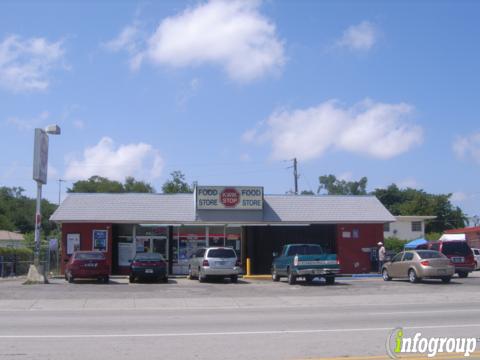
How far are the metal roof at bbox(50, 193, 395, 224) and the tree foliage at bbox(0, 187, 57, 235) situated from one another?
6382cm

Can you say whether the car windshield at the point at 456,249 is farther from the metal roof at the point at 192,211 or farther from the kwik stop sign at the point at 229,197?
the kwik stop sign at the point at 229,197

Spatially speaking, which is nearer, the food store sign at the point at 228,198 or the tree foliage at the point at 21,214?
the food store sign at the point at 228,198

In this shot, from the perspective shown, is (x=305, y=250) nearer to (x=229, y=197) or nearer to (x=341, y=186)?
(x=229, y=197)

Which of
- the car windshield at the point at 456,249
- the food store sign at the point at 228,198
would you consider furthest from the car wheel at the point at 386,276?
the food store sign at the point at 228,198

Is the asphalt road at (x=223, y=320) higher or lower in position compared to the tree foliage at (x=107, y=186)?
lower

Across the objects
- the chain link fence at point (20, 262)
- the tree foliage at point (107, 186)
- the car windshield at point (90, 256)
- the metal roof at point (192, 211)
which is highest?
the tree foliage at point (107, 186)

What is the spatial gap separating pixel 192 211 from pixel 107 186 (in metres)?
65.1

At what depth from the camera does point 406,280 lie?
2973cm

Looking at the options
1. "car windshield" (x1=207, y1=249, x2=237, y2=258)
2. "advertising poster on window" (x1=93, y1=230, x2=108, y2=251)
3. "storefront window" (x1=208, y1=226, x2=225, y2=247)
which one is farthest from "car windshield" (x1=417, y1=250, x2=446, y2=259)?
"advertising poster on window" (x1=93, y1=230, x2=108, y2=251)

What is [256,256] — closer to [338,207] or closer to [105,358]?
[338,207]

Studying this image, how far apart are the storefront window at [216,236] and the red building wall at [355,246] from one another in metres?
6.86

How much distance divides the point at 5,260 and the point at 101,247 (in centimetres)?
699

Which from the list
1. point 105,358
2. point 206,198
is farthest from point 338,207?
point 105,358
